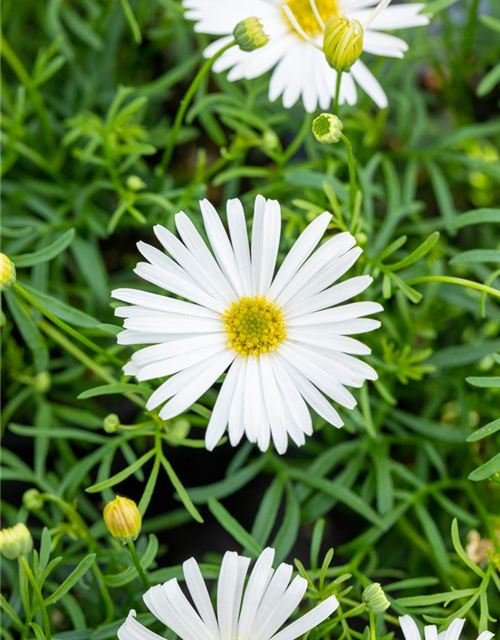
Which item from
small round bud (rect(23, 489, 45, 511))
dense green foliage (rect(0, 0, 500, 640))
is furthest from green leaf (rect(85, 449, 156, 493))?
small round bud (rect(23, 489, 45, 511))

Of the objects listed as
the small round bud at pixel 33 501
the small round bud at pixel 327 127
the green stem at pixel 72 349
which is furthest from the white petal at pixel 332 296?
the small round bud at pixel 33 501

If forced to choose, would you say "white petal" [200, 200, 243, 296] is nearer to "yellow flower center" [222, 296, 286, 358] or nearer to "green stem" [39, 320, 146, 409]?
"yellow flower center" [222, 296, 286, 358]

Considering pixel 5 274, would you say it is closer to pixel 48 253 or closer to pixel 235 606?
pixel 48 253

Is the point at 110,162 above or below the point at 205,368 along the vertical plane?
above

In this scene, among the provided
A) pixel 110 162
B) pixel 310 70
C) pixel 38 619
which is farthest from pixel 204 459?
pixel 310 70

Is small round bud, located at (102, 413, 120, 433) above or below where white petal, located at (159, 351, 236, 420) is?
below

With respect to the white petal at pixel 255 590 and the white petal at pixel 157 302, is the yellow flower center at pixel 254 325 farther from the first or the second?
the white petal at pixel 255 590

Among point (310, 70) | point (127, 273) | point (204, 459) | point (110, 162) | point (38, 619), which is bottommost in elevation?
point (38, 619)

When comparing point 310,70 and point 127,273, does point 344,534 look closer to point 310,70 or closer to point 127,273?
point 127,273
